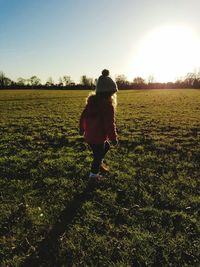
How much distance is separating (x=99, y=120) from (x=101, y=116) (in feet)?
0.31

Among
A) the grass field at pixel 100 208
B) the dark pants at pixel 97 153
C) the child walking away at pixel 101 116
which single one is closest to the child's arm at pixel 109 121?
the child walking away at pixel 101 116

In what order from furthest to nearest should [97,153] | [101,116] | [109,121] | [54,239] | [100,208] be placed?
[97,153]
[101,116]
[109,121]
[100,208]
[54,239]

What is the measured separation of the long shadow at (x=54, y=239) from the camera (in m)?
3.91

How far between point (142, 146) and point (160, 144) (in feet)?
2.46

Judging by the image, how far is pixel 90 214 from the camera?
5086 millimetres

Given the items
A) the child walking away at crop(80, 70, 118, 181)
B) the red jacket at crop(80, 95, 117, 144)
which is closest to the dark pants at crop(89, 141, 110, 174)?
the child walking away at crop(80, 70, 118, 181)

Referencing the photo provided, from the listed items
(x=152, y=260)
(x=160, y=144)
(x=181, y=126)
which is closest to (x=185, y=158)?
(x=160, y=144)

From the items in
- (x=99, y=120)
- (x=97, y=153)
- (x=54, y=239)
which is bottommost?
(x=54, y=239)

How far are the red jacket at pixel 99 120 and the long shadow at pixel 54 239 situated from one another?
122cm

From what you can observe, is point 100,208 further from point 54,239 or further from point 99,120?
point 99,120

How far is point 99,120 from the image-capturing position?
591 cm

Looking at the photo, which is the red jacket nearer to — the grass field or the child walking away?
the child walking away

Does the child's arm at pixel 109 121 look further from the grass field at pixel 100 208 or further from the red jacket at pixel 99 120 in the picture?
the grass field at pixel 100 208

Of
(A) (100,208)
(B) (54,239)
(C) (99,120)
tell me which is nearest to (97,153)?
(C) (99,120)
